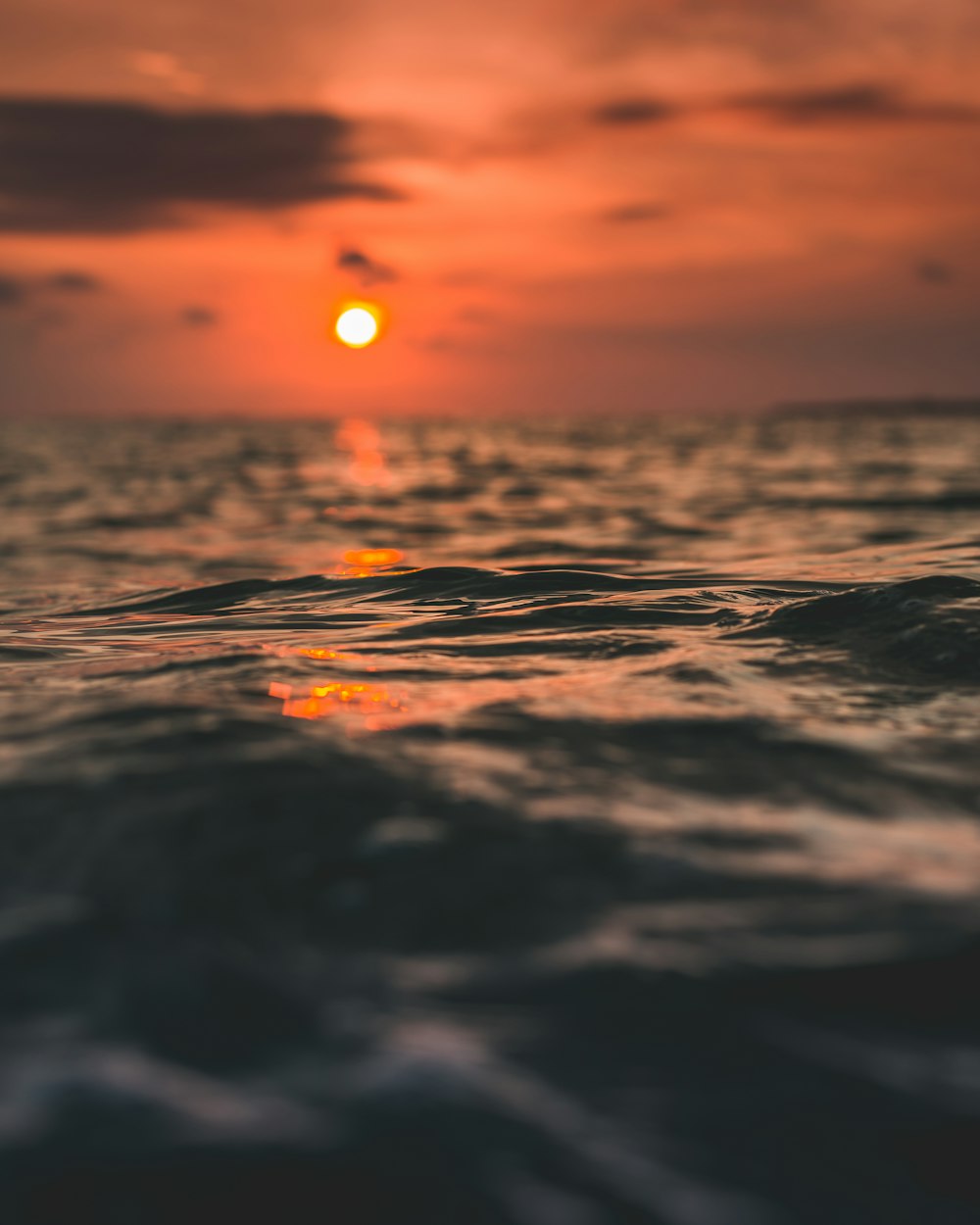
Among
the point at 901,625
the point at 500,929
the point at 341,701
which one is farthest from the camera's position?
the point at 901,625

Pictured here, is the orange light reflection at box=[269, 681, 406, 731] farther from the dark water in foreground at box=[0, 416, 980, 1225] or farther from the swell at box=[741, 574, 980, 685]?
the swell at box=[741, 574, 980, 685]

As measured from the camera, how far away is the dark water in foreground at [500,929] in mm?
2145

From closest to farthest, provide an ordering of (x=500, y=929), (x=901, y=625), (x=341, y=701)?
1. (x=500, y=929)
2. (x=341, y=701)
3. (x=901, y=625)

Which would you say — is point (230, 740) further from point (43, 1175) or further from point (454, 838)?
point (43, 1175)

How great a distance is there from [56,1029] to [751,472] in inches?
1237

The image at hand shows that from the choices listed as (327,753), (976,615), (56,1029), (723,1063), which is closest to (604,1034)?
(723,1063)

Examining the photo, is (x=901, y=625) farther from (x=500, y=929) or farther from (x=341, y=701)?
(x=500, y=929)

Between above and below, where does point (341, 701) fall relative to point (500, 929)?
above

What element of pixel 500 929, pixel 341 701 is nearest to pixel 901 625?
pixel 341 701

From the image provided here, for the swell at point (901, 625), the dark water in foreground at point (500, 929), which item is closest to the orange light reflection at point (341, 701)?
the dark water in foreground at point (500, 929)

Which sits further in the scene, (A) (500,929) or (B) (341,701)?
(B) (341,701)

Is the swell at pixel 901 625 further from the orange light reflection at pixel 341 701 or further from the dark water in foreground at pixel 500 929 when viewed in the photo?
the orange light reflection at pixel 341 701

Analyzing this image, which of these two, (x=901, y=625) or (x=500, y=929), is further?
Answer: (x=901, y=625)

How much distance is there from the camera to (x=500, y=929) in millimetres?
2967
